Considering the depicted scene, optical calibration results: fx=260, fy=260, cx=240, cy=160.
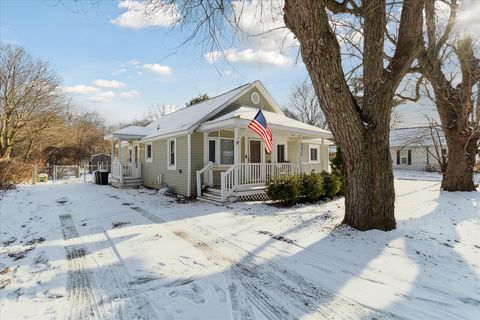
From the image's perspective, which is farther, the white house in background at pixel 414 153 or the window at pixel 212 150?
the white house in background at pixel 414 153

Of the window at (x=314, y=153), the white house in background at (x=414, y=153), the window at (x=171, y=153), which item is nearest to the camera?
the window at (x=171, y=153)

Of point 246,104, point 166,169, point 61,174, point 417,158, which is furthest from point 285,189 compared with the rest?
point 417,158

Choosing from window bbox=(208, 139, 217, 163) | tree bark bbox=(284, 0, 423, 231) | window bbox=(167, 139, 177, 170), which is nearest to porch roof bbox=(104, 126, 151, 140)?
window bbox=(167, 139, 177, 170)

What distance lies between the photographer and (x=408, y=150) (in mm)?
30203

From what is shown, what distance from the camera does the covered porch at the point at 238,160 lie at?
9.86 meters

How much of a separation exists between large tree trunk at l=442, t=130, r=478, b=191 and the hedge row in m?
4.72

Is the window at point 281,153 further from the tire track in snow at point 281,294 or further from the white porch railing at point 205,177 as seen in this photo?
the tire track in snow at point 281,294

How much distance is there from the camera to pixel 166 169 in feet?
43.2

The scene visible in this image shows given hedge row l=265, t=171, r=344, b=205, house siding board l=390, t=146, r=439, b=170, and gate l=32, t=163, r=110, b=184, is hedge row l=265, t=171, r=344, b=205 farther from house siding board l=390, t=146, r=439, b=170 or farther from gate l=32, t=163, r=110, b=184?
house siding board l=390, t=146, r=439, b=170

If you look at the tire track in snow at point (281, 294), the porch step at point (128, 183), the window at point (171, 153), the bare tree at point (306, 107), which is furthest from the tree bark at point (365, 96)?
the bare tree at point (306, 107)

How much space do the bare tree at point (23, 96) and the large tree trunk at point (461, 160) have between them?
26.1m

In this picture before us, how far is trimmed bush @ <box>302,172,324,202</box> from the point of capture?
9.48m

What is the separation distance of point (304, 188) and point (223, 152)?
421 centimetres

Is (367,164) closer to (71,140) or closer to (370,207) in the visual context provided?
(370,207)
